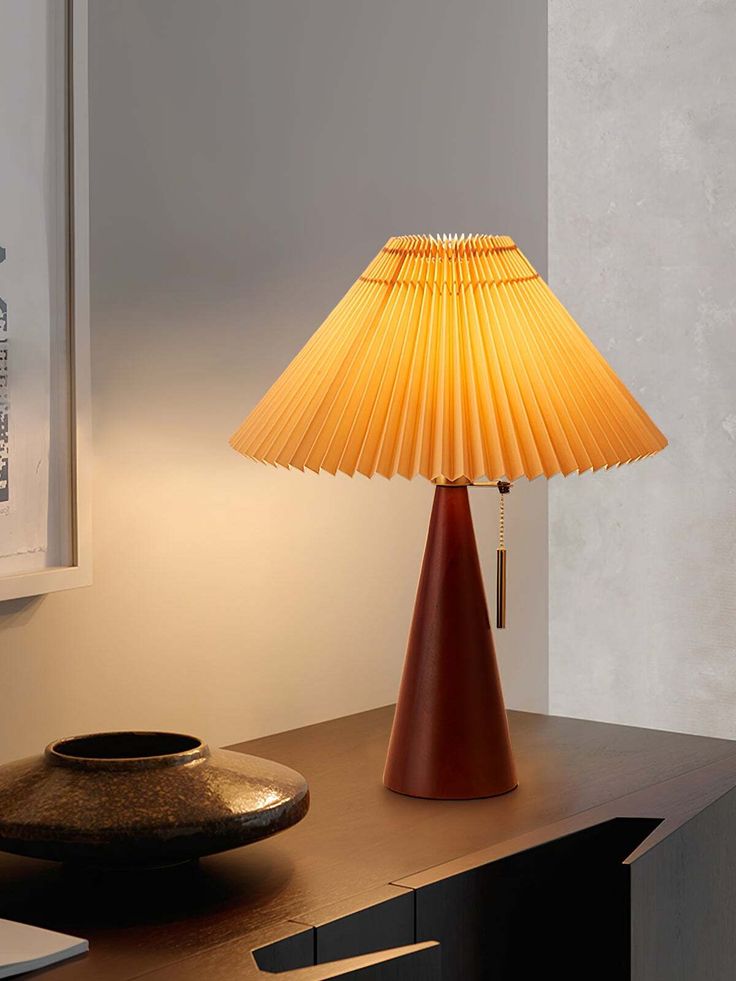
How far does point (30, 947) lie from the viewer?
80 centimetres

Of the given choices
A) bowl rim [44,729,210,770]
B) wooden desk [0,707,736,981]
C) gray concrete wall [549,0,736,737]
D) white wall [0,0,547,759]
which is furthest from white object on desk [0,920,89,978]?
gray concrete wall [549,0,736,737]

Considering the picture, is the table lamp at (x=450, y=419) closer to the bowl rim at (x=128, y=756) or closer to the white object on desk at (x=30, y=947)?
the bowl rim at (x=128, y=756)

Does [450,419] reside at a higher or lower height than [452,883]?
higher

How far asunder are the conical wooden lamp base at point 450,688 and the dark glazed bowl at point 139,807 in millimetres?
226

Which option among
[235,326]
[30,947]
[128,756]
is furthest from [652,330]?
[30,947]

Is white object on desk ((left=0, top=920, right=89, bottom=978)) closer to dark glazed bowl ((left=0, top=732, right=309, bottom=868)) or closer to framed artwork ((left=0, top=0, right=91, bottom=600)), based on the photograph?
dark glazed bowl ((left=0, top=732, right=309, bottom=868))

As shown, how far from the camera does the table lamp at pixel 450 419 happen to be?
1.13 metres

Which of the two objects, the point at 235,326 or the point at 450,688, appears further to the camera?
the point at 235,326

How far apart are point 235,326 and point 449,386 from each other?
342mm

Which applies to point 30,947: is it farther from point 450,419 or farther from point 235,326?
point 235,326

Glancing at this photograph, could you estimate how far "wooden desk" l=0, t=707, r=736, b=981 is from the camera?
0.85 m

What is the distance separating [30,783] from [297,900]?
0.68ft

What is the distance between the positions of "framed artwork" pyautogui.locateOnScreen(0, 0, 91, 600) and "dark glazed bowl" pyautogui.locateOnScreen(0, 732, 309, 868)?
0.86 ft

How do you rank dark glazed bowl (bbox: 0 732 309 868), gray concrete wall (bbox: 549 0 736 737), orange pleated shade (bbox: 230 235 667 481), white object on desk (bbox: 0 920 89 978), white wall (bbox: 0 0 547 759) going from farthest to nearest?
1. gray concrete wall (bbox: 549 0 736 737)
2. white wall (bbox: 0 0 547 759)
3. orange pleated shade (bbox: 230 235 667 481)
4. dark glazed bowl (bbox: 0 732 309 868)
5. white object on desk (bbox: 0 920 89 978)
